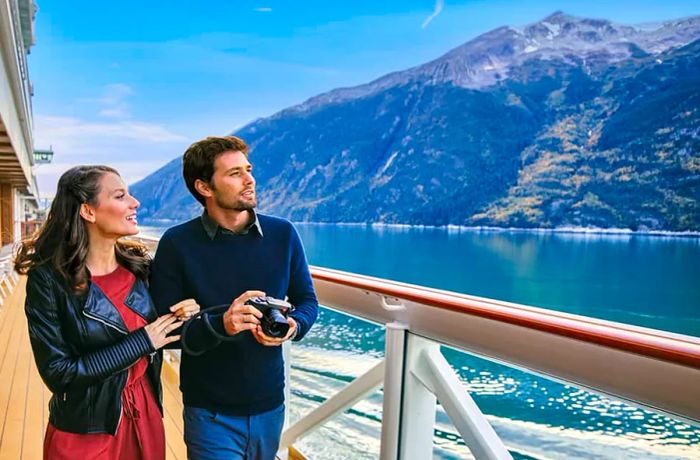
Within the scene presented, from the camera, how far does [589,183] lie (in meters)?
47.7

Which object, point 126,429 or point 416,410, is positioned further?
point 416,410

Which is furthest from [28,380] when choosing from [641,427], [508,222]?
[508,222]

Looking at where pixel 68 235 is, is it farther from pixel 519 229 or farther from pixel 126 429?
pixel 519 229

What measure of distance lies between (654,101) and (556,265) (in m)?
25.5

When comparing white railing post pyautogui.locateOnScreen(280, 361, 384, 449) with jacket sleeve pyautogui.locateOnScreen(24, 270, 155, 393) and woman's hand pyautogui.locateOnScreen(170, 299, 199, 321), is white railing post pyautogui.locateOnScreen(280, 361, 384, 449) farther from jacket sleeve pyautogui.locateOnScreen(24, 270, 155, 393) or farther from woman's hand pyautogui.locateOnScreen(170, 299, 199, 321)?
jacket sleeve pyautogui.locateOnScreen(24, 270, 155, 393)

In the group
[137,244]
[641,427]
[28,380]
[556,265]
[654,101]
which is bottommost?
[556,265]

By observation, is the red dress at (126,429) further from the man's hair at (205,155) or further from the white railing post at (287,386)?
the white railing post at (287,386)

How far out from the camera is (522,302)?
2314cm

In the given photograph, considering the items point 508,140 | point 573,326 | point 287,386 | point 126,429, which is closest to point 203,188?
point 126,429

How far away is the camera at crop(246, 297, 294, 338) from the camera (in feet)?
3.86

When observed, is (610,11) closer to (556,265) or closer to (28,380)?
(556,265)

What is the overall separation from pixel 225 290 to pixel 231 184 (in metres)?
0.23

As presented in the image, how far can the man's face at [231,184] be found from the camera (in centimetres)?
130

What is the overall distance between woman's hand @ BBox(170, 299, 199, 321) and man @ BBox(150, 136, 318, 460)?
0.11 feet
